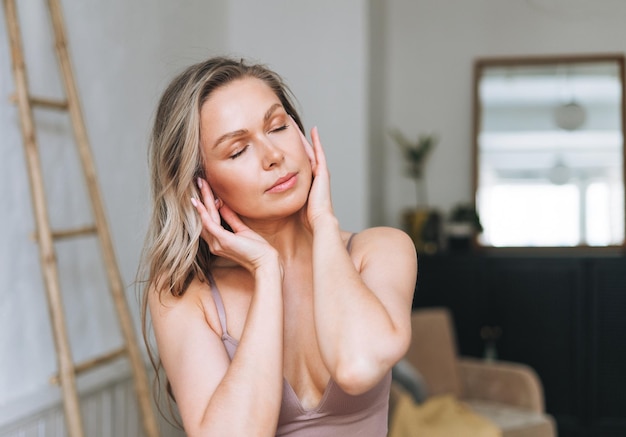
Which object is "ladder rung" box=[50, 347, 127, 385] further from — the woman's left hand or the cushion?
the cushion

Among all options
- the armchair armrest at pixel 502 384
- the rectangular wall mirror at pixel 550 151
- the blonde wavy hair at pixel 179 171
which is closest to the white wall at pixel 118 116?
the blonde wavy hair at pixel 179 171

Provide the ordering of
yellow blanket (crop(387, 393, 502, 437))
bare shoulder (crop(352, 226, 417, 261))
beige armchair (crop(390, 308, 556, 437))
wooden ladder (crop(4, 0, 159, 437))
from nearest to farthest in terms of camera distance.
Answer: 1. bare shoulder (crop(352, 226, 417, 261))
2. wooden ladder (crop(4, 0, 159, 437))
3. yellow blanket (crop(387, 393, 502, 437))
4. beige armchair (crop(390, 308, 556, 437))

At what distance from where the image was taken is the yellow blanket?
3.61 metres

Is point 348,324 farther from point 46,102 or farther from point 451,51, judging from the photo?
point 451,51

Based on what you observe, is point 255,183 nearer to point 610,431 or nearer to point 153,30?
point 153,30

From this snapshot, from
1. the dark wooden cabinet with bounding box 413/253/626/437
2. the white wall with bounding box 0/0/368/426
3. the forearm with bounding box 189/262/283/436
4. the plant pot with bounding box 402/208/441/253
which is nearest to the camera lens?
the forearm with bounding box 189/262/283/436

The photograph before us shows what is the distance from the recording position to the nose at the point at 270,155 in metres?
1.40

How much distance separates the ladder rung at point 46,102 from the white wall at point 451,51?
10.5 feet

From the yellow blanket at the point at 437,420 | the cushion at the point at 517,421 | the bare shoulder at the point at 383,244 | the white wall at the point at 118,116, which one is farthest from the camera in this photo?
the cushion at the point at 517,421

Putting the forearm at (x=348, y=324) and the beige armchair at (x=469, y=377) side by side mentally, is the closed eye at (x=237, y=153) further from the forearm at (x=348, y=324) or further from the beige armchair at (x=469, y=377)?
the beige armchair at (x=469, y=377)

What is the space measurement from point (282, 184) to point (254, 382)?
338mm

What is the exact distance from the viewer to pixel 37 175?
2.40 meters

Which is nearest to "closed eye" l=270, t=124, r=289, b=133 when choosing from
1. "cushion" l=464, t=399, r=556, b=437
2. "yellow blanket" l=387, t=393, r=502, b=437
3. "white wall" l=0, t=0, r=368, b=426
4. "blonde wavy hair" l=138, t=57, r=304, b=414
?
"blonde wavy hair" l=138, t=57, r=304, b=414

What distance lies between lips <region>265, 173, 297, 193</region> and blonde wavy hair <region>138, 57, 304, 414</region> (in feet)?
0.49
